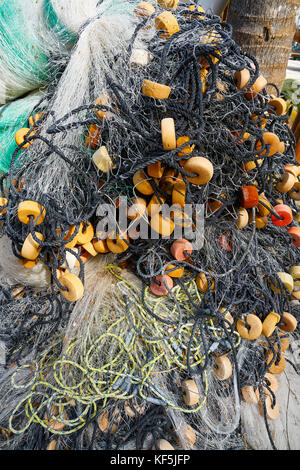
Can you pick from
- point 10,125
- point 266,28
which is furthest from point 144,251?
point 266,28

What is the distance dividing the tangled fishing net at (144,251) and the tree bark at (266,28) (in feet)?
1.75

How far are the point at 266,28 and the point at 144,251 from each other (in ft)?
5.09

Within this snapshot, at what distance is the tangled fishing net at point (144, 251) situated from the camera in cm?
124

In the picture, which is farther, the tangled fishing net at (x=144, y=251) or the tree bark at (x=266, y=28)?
the tree bark at (x=266, y=28)

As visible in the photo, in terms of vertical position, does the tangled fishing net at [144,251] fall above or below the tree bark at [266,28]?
below

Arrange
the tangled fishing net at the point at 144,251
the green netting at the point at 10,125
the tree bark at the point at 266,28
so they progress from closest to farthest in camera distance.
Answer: the tangled fishing net at the point at 144,251 → the green netting at the point at 10,125 → the tree bark at the point at 266,28

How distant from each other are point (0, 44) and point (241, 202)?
1445 mm

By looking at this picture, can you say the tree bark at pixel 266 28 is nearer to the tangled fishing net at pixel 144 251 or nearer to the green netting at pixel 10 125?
the tangled fishing net at pixel 144 251

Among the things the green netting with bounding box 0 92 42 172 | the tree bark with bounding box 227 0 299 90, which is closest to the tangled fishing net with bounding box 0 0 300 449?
the green netting with bounding box 0 92 42 172

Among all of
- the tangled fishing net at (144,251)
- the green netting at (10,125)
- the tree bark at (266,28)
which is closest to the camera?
the tangled fishing net at (144,251)

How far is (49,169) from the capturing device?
4.34 feet

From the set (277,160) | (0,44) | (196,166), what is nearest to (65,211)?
(196,166)

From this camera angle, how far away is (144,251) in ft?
4.75

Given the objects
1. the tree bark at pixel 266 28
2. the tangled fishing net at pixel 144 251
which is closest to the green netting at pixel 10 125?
the tangled fishing net at pixel 144 251
